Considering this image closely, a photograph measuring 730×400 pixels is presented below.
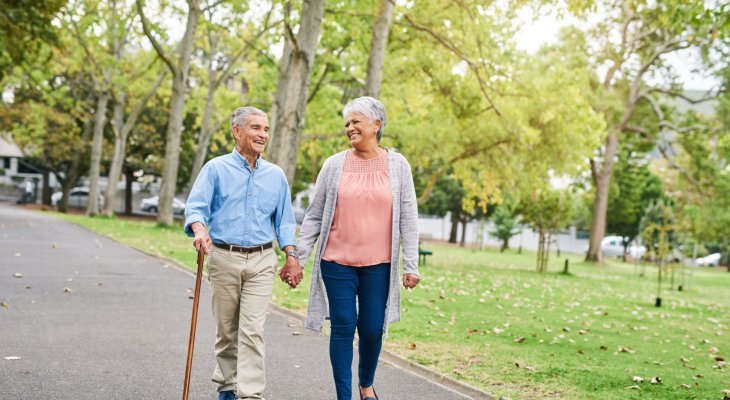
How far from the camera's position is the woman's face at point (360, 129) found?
4898 mm

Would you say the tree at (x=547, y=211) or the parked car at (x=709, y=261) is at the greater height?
the tree at (x=547, y=211)

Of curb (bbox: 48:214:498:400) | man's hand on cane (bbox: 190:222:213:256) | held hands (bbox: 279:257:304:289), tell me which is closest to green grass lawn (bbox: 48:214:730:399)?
curb (bbox: 48:214:498:400)

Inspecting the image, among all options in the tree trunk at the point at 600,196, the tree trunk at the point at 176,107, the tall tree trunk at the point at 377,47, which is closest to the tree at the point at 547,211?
the tall tree trunk at the point at 377,47

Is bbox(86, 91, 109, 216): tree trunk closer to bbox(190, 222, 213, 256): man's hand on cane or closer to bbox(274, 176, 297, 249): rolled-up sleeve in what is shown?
bbox(274, 176, 297, 249): rolled-up sleeve

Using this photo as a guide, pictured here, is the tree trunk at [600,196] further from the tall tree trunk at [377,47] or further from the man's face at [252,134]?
the man's face at [252,134]

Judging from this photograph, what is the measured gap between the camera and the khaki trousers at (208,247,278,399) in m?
4.94

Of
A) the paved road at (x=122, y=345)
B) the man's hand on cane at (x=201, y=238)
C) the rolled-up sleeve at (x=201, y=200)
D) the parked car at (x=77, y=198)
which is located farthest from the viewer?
the parked car at (x=77, y=198)

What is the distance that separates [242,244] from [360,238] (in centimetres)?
75

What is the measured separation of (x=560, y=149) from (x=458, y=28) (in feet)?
18.8

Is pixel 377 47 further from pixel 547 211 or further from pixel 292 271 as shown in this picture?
pixel 292 271

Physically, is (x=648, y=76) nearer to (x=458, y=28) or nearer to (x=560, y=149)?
(x=560, y=149)

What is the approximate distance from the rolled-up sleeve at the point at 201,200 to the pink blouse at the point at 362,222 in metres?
0.77

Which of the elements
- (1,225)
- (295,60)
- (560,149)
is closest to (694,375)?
(295,60)

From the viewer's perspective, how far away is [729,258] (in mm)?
49656
